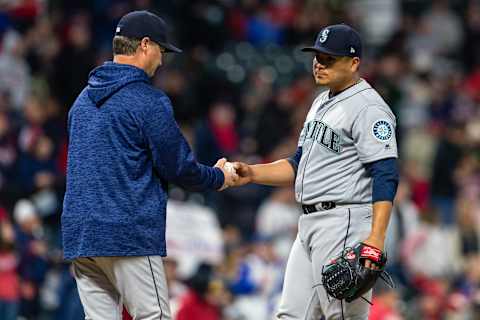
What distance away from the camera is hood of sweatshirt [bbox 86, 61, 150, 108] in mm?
6102

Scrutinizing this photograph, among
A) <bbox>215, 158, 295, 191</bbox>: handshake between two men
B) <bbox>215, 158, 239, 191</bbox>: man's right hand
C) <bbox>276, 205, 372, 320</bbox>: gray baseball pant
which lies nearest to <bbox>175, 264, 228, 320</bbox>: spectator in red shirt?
<bbox>215, 158, 295, 191</bbox>: handshake between two men

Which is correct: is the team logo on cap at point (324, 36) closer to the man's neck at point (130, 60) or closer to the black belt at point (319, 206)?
the black belt at point (319, 206)

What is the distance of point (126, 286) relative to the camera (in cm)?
607

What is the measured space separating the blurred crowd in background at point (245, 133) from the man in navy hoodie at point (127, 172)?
153 inches

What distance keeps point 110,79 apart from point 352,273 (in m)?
1.62

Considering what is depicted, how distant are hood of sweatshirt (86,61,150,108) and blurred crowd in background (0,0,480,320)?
4108 millimetres

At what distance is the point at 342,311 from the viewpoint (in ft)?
20.8

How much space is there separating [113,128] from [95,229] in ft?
1.73

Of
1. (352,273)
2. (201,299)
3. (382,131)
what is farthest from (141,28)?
(201,299)

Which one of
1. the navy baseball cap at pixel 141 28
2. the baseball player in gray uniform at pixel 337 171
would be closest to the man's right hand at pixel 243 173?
the baseball player in gray uniform at pixel 337 171

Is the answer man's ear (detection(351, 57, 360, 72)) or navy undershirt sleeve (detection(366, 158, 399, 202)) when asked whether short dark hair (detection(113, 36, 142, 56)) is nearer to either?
man's ear (detection(351, 57, 360, 72))

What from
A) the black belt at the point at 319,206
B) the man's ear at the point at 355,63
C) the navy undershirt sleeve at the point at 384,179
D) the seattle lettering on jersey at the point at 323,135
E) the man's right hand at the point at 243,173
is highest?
the man's ear at the point at 355,63

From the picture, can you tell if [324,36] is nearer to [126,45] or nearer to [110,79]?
[126,45]

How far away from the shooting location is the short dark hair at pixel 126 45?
6.16m
